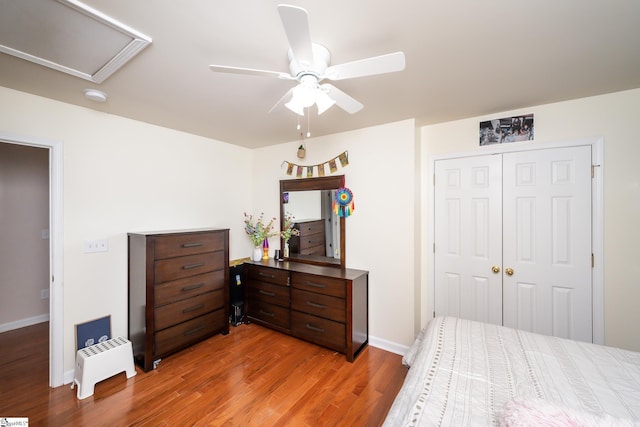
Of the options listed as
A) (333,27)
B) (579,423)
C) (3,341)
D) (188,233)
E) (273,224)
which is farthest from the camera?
(273,224)

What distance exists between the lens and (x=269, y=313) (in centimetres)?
305

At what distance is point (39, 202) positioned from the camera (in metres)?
3.24

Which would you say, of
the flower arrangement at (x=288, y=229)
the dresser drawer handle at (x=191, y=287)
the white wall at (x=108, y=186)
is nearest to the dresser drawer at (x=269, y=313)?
the dresser drawer handle at (x=191, y=287)

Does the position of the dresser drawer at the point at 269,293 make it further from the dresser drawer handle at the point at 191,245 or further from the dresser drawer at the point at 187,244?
the dresser drawer handle at the point at 191,245

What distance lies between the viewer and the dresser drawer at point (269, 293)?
9.55 ft

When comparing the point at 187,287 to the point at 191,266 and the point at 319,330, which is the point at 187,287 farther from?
Answer: the point at 319,330

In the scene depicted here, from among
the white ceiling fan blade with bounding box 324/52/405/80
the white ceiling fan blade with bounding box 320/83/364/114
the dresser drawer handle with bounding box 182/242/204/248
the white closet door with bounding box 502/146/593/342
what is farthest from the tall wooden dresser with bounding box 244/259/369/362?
the white ceiling fan blade with bounding box 324/52/405/80

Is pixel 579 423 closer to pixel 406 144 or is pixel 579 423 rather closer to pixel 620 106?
pixel 406 144

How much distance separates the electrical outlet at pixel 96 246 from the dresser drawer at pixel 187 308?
78 centimetres

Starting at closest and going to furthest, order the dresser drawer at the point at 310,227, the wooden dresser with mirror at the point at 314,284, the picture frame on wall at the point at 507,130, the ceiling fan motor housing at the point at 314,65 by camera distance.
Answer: the ceiling fan motor housing at the point at 314,65 < the picture frame on wall at the point at 507,130 < the wooden dresser with mirror at the point at 314,284 < the dresser drawer at the point at 310,227

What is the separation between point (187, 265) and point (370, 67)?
2455 millimetres

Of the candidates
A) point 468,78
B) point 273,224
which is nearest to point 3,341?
point 273,224

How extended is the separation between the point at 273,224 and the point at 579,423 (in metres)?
3.20

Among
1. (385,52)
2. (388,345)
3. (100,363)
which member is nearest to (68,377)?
(100,363)
